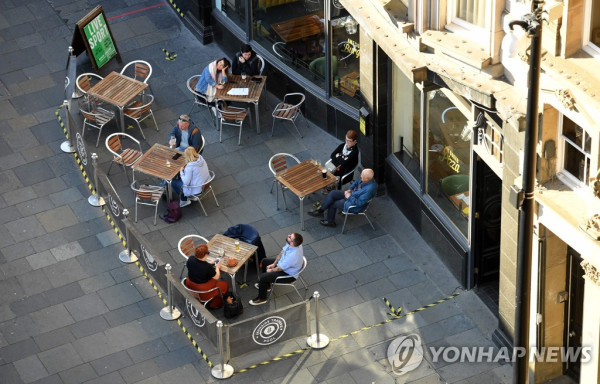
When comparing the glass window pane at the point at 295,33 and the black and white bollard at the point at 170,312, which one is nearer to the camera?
the black and white bollard at the point at 170,312

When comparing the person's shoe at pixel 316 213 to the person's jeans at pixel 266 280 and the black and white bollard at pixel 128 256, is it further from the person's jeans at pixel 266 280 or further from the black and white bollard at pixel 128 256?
the black and white bollard at pixel 128 256

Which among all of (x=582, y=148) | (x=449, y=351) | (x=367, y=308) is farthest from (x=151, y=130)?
(x=582, y=148)

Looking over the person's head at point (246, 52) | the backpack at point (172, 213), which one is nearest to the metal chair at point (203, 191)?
the backpack at point (172, 213)

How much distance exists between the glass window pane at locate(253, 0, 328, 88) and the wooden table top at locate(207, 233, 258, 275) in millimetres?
5570

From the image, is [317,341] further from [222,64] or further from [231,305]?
[222,64]

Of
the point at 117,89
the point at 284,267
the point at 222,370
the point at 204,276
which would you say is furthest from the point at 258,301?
the point at 117,89

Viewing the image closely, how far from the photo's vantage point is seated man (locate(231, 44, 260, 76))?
27875 millimetres

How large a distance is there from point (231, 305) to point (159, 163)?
435 cm

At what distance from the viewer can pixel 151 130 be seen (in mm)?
28188

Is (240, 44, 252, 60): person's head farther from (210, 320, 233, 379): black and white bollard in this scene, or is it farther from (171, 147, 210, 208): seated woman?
(210, 320, 233, 379): black and white bollard

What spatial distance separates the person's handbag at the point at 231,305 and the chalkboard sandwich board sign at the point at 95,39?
9342mm

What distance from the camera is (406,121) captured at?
24.4m

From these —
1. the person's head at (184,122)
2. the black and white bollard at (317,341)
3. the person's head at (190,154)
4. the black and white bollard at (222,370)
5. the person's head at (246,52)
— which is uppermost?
the person's head at (246,52)

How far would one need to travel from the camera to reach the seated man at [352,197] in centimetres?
2409
